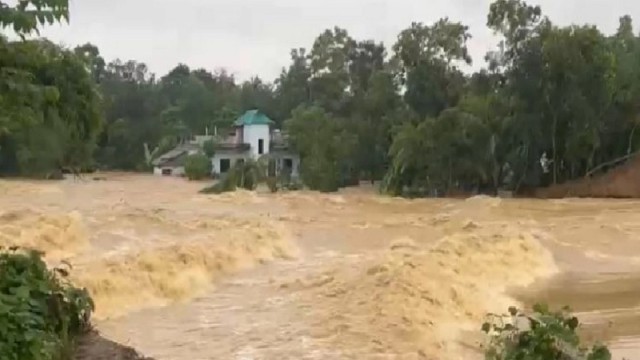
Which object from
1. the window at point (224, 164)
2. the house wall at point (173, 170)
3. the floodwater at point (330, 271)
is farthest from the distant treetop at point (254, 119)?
the floodwater at point (330, 271)

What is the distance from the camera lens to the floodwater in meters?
11.5

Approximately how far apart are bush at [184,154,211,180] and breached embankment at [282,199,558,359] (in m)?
29.6

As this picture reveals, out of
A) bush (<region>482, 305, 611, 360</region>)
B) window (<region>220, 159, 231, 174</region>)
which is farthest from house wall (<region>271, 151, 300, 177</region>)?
bush (<region>482, 305, 611, 360</region>)

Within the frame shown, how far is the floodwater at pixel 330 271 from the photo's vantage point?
1148 centimetres

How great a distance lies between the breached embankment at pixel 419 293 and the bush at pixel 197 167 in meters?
29.6

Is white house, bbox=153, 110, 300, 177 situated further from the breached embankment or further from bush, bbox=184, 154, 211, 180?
the breached embankment

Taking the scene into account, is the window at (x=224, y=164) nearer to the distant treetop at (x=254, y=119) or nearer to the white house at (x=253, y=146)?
the white house at (x=253, y=146)

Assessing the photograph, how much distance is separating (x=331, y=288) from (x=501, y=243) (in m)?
6.24

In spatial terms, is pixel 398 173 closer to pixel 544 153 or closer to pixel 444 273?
pixel 544 153

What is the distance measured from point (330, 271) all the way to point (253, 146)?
34305mm

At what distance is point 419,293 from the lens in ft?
43.6

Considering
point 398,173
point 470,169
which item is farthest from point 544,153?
point 398,173

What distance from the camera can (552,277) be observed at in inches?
713

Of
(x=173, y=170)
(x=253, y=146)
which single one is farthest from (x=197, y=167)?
(x=173, y=170)
